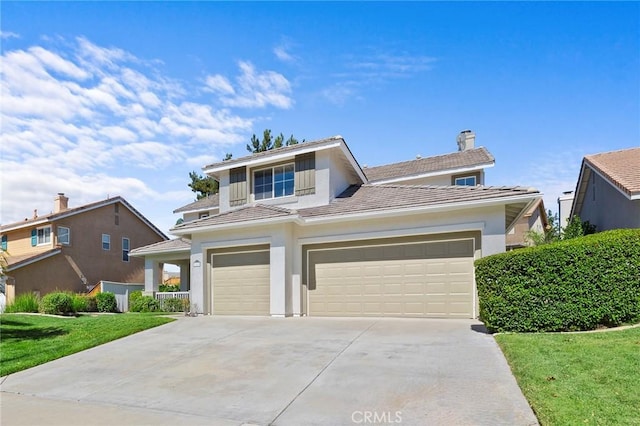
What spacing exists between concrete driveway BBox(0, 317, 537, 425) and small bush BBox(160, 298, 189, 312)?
851cm

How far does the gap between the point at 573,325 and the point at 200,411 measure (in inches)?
279

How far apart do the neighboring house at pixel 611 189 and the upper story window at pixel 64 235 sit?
28.7m

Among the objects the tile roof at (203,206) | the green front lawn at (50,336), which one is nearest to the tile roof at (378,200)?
the green front lawn at (50,336)

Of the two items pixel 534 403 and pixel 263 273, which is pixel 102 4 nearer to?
pixel 263 273

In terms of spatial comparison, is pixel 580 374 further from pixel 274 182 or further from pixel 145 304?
pixel 145 304

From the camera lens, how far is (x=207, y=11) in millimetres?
11305

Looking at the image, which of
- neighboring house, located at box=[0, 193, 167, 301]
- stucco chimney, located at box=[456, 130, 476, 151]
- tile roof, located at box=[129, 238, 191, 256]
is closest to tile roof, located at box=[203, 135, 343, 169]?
tile roof, located at box=[129, 238, 191, 256]

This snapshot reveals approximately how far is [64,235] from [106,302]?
28.0ft

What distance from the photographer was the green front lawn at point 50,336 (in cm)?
874

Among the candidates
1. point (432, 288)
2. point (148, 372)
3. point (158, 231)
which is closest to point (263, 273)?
point (432, 288)

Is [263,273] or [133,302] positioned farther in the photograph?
[133,302]

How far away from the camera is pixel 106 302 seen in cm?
2052

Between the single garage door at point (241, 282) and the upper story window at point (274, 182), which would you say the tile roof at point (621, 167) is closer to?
the upper story window at point (274, 182)

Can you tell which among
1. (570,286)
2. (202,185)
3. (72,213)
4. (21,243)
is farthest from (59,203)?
(570,286)
